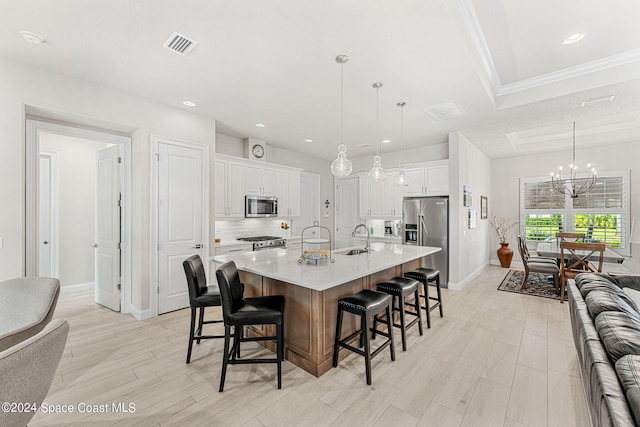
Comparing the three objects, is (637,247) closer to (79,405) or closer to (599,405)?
(599,405)

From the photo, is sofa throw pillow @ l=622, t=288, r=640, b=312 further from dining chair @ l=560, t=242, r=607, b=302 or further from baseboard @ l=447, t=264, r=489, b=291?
baseboard @ l=447, t=264, r=489, b=291

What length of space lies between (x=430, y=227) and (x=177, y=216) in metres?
4.42

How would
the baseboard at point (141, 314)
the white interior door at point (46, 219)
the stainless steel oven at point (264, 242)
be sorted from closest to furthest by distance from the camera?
the baseboard at point (141, 314) → the white interior door at point (46, 219) → the stainless steel oven at point (264, 242)

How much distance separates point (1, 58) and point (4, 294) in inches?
93.2

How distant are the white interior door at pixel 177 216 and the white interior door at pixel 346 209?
402 centimetres

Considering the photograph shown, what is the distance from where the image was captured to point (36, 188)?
9.70ft

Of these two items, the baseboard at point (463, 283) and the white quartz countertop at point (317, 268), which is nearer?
the white quartz countertop at point (317, 268)

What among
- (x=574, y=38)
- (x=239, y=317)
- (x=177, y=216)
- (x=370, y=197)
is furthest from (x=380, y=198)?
(x=239, y=317)

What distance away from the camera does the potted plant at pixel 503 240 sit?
22.3 feet

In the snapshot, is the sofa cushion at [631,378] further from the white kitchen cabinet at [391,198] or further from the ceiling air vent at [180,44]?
the white kitchen cabinet at [391,198]

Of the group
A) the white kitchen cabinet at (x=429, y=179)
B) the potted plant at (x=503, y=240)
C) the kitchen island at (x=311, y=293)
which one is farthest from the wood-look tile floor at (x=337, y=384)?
the potted plant at (x=503, y=240)

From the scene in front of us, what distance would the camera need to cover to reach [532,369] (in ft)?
8.05

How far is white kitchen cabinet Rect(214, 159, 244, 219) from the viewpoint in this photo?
15.2 ft

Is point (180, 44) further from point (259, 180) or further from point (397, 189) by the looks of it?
point (397, 189)
